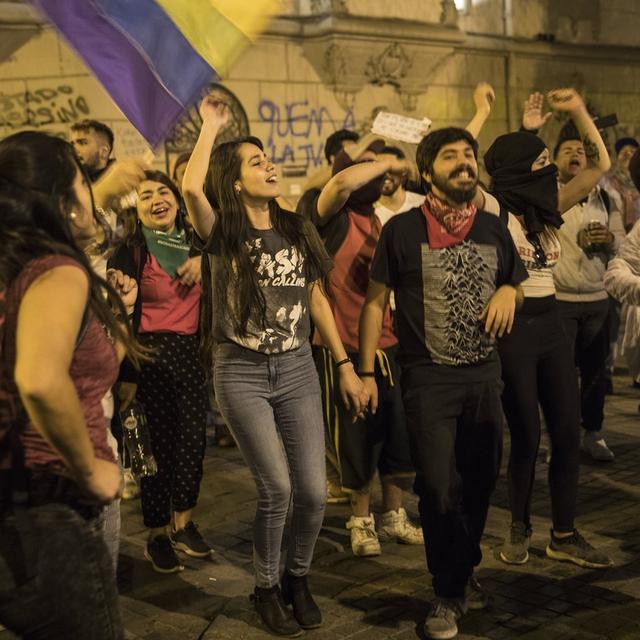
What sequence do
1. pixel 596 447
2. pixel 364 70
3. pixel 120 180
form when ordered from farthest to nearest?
pixel 364 70, pixel 596 447, pixel 120 180

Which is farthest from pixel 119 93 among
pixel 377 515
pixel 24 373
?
pixel 377 515

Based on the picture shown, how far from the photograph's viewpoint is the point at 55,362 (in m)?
2.60

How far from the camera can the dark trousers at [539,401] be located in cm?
513

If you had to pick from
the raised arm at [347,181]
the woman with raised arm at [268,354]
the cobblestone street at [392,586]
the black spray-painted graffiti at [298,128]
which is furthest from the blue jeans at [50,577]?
the black spray-painted graffiti at [298,128]

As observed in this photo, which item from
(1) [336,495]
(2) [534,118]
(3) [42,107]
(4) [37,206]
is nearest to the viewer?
(4) [37,206]

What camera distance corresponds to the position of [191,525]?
19.0ft

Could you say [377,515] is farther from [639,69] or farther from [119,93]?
[639,69]

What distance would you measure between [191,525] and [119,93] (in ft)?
8.98

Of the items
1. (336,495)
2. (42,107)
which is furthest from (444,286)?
(42,107)

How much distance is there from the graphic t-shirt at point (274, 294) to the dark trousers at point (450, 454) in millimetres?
557

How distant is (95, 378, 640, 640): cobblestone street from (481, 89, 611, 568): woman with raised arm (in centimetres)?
20

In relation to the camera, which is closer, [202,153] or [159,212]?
[202,153]

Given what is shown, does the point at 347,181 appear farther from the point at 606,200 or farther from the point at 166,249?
the point at 606,200

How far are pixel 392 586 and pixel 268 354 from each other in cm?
136
